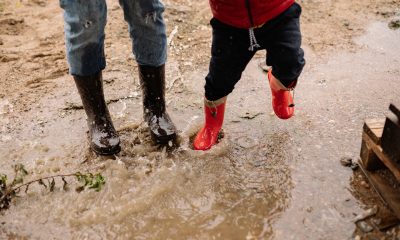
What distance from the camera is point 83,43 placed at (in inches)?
81.2

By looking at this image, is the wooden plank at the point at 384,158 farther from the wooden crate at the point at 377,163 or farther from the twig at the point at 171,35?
the twig at the point at 171,35

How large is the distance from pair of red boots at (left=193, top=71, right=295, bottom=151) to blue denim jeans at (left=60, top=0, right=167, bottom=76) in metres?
0.39

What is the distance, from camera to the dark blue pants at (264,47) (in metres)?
2.08

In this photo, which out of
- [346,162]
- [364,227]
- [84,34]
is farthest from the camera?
[346,162]

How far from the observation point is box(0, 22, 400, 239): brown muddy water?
1973 millimetres

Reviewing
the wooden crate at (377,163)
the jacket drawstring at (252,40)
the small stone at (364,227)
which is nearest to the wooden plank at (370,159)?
the wooden crate at (377,163)

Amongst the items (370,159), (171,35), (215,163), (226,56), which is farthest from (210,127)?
(171,35)

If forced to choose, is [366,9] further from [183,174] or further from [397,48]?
[183,174]

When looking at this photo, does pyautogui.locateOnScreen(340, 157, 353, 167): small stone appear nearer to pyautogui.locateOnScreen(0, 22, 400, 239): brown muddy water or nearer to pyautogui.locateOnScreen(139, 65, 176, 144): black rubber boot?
pyautogui.locateOnScreen(0, 22, 400, 239): brown muddy water

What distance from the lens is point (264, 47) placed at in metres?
2.16

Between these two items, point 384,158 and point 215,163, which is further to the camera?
point 215,163

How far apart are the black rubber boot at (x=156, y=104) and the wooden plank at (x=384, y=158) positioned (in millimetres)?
1038

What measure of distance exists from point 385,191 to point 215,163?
860mm

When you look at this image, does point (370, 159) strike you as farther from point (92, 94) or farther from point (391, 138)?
point (92, 94)
